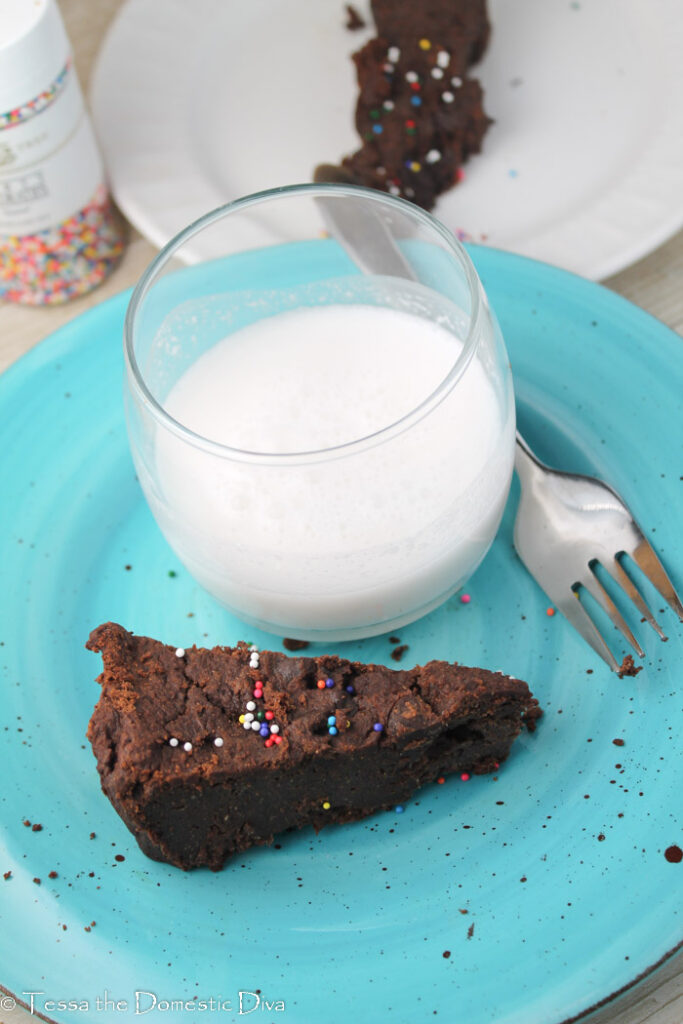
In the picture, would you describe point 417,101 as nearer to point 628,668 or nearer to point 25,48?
point 25,48

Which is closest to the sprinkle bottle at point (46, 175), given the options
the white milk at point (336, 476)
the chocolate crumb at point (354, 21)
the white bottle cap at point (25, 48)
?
the white bottle cap at point (25, 48)

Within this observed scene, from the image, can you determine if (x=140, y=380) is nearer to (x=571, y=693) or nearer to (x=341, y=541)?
(x=341, y=541)

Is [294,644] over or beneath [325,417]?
beneath

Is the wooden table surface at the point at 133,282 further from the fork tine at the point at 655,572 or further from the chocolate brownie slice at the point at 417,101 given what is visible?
the fork tine at the point at 655,572

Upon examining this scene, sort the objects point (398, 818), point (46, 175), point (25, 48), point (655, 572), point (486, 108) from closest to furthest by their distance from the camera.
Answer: point (398, 818) → point (655, 572) → point (25, 48) → point (46, 175) → point (486, 108)

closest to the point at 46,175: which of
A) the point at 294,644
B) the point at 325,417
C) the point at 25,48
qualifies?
the point at 25,48
